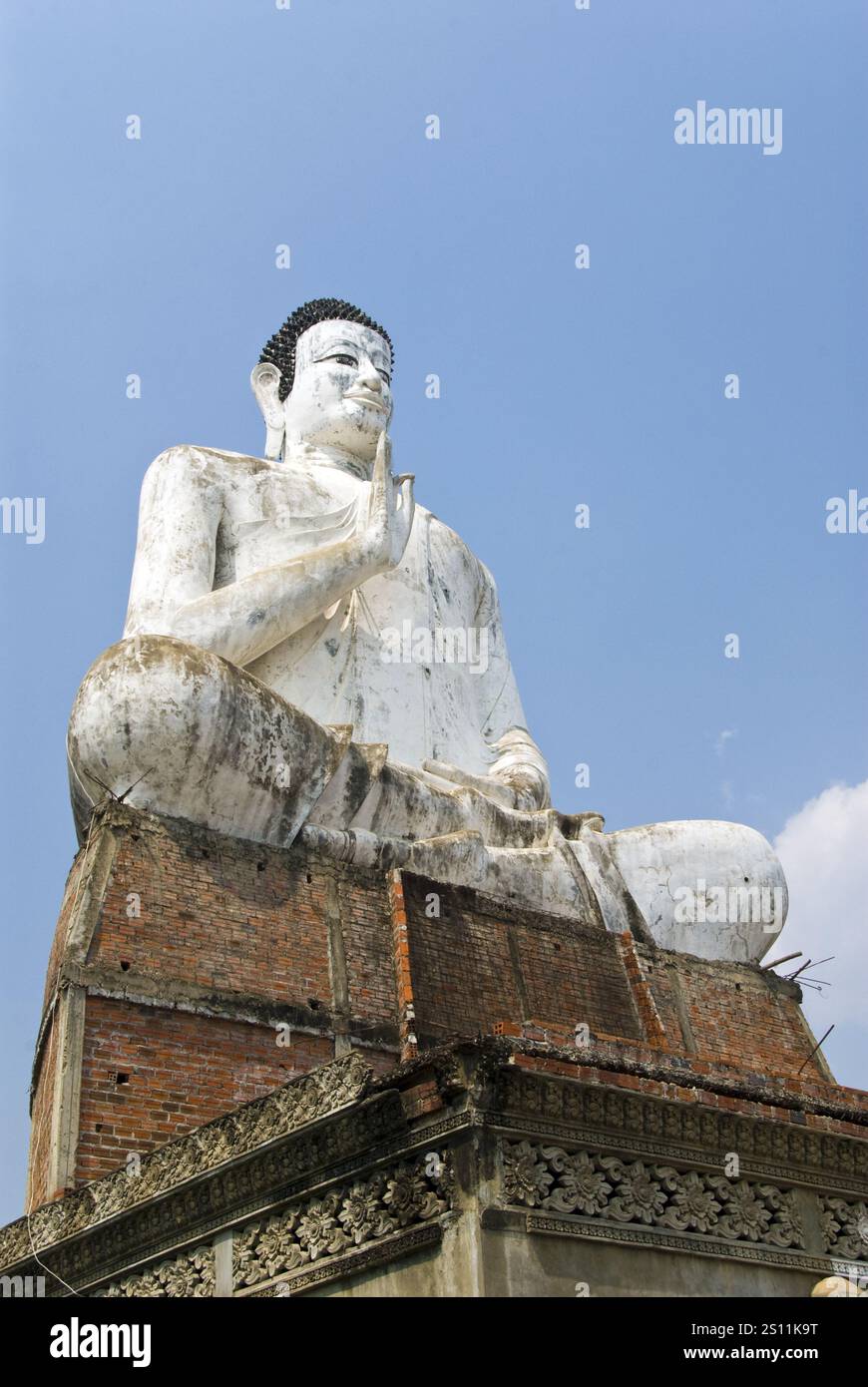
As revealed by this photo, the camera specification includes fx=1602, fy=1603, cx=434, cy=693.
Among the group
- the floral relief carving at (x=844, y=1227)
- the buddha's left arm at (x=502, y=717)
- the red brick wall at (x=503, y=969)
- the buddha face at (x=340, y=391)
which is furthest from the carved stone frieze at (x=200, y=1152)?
the buddha face at (x=340, y=391)

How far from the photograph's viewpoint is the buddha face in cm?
1260

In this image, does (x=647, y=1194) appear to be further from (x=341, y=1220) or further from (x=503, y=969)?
(x=503, y=969)

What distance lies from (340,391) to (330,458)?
0.57 metres

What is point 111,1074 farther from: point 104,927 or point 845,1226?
point 845,1226

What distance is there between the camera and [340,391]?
1273 centimetres

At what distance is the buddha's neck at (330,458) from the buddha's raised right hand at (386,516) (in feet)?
3.12

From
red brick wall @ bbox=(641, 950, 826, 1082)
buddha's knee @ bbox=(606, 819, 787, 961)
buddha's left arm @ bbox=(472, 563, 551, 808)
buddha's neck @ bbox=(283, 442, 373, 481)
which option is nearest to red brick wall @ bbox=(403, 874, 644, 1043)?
red brick wall @ bbox=(641, 950, 826, 1082)

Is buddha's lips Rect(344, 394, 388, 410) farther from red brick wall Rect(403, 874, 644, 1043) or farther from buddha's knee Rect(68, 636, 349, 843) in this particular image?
red brick wall Rect(403, 874, 644, 1043)

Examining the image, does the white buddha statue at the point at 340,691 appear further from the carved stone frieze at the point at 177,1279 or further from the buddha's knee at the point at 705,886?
the carved stone frieze at the point at 177,1279

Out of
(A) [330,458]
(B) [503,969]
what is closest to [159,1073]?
(B) [503,969]

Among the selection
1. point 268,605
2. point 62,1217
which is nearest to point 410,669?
point 268,605

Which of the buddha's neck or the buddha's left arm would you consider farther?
the buddha's neck

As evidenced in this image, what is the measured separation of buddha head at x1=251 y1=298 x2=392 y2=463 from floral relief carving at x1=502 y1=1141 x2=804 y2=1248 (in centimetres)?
807
